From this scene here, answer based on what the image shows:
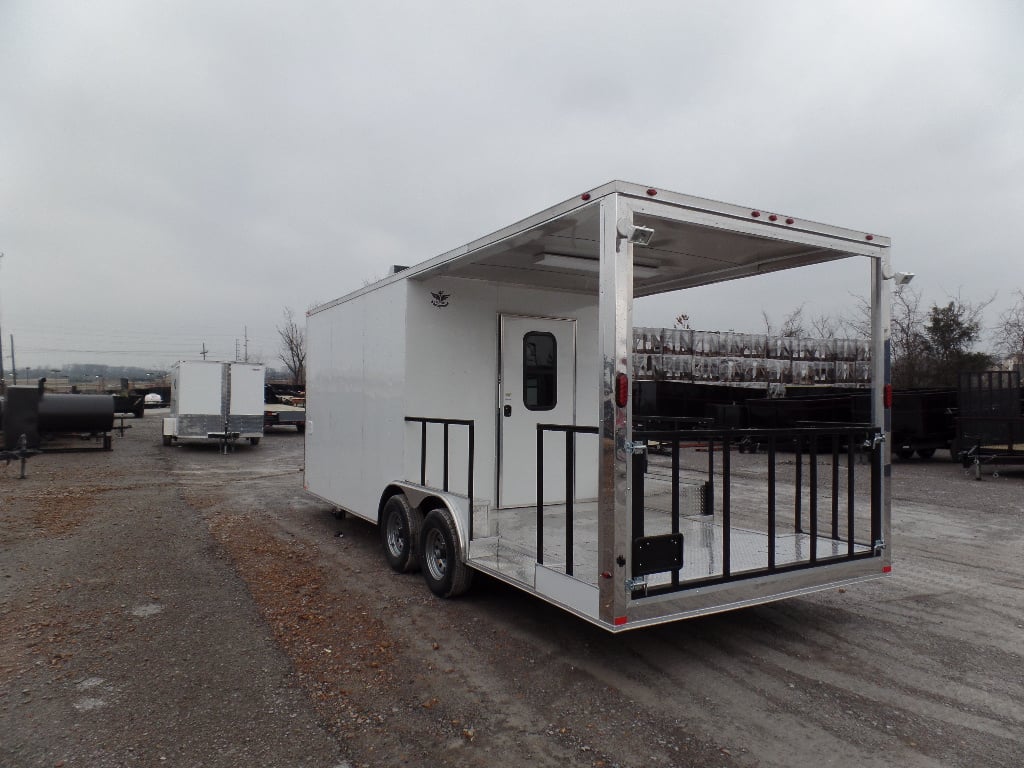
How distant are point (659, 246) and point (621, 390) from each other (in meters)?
1.90

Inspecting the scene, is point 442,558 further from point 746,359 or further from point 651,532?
point 746,359

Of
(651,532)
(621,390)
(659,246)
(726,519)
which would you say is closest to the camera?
(621,390)

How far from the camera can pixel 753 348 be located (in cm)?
2247

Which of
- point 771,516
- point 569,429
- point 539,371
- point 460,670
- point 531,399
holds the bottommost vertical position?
point 460,670

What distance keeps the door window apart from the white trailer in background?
13.7 meters

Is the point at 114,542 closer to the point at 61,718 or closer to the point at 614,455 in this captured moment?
the point at 61,718

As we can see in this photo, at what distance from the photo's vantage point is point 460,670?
3.92 m

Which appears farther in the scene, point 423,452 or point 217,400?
point 217,400

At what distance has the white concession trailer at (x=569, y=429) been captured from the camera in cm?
361

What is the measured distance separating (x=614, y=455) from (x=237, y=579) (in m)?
3.90

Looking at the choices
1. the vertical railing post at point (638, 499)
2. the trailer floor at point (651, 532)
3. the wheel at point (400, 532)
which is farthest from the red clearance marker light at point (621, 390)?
the wheel at point (400, 532)

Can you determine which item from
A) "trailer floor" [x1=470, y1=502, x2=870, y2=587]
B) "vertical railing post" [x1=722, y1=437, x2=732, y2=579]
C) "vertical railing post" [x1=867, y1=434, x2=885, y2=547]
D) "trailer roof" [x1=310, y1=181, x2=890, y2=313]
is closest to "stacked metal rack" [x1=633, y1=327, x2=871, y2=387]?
"trailer roof" [x1=310, y1=181, x2=890, y2=313]

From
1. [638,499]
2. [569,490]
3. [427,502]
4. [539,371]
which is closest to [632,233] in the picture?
[638,499]

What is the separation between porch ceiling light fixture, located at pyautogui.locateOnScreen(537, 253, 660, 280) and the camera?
17.9 feet
